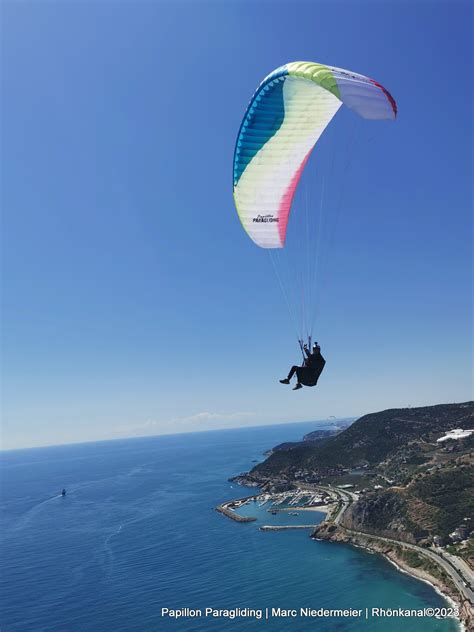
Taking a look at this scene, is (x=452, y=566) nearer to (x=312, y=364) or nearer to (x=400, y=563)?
(x=400, y=563)

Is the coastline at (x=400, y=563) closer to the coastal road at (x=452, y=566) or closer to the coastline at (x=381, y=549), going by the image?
the coastline at (x=381, y=549)

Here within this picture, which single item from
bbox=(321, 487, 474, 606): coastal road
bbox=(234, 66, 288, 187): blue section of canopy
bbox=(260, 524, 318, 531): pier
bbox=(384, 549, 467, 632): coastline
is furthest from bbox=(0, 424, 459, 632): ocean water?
bbox=(234, 66, 288, 187): blue section of canopy

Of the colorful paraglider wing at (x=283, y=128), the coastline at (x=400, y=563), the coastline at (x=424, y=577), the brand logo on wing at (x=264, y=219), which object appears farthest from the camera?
the coastline at (x=424, y=577)

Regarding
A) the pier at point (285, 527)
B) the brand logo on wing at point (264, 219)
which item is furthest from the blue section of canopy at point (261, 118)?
the pier at point (285, 527)

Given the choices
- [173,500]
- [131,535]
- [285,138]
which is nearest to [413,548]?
[131,535]

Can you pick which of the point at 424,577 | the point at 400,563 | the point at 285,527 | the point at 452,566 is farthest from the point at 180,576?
the point at 452,566

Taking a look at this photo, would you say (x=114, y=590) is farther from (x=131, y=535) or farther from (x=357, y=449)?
(x=357, y=449)

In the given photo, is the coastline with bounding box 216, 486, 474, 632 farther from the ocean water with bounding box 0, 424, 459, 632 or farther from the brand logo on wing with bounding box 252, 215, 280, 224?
the brand logo on wing with bounding box 252, 215, 280, 224

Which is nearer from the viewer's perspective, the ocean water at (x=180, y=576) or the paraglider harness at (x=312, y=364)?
the paraglider harness at (x=312, y=364)

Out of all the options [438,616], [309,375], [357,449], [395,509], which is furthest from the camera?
[357,449]
